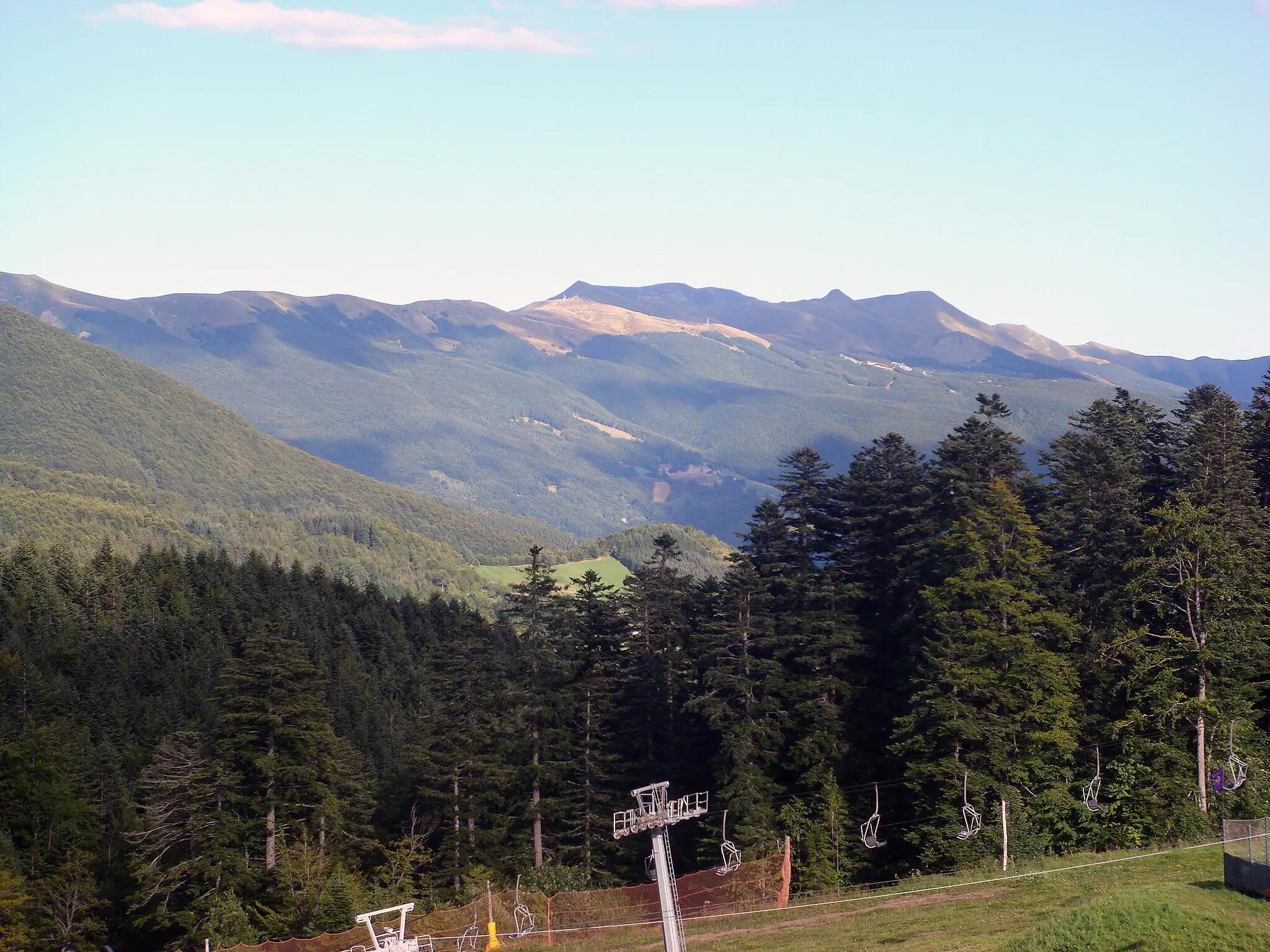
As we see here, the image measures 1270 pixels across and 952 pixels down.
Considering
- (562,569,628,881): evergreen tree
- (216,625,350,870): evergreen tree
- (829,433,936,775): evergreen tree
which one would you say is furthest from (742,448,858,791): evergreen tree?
(216,625,350,870): evergreen tree

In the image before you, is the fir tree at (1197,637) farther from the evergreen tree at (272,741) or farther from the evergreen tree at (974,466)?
the evergreen tree at (272,741)

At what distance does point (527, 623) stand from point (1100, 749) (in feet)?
120

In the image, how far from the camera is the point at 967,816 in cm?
6034

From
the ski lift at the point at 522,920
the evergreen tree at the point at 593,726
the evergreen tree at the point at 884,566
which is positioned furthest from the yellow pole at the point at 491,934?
the evergreen tree at the point at 884,566

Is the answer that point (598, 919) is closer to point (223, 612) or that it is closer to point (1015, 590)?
point (1015, 590)

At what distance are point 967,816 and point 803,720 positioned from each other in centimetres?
1485

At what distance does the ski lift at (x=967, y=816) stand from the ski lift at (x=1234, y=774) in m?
10.6

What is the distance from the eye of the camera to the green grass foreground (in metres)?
36.6

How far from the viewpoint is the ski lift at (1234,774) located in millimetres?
56906

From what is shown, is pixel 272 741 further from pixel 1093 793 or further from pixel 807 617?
pixel 1093 793

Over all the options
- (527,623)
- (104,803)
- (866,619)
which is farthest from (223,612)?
(866,619)

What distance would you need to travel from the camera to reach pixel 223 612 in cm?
17625

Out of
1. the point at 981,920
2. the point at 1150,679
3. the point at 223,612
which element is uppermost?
the point at 1150,679

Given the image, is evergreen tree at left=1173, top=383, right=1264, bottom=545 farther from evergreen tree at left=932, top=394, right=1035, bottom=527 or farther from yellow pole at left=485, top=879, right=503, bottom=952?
yellow pole at left=485, top=879, right=503, bottom=952
